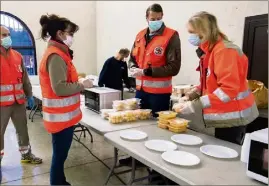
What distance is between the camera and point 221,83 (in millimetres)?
1307

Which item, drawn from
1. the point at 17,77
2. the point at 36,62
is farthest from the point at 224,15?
the point at 17,77

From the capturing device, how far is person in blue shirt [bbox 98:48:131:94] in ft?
10.3

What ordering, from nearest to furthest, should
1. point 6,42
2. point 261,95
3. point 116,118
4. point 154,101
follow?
point 6,42 → point 116,118 → point 154,101 → point 261,95

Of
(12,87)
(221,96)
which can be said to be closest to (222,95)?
(221,96)

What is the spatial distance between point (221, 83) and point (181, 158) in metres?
0.45

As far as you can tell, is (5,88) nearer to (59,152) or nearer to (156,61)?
(59,152)

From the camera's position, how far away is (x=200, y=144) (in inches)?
57.5

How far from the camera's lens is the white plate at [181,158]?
118 centimetres

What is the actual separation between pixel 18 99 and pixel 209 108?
103 cm

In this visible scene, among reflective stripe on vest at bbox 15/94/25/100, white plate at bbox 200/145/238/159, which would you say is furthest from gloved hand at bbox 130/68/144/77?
reflective stripe on vest at bbox 15/94/25/100

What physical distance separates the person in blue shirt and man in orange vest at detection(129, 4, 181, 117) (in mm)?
1003

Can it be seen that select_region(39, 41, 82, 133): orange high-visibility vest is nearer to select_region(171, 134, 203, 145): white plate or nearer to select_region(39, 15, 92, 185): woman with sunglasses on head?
select_region(39, 15, 92, 185): woman with sunglasses on head

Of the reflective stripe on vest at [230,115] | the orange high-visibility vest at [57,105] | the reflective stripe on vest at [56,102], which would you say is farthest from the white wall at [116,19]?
the reflective stripe on vest at [230,115]

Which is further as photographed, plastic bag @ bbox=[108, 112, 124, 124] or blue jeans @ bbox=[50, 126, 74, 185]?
plastic bag @ bbox=[108, 112, 124, 124]
